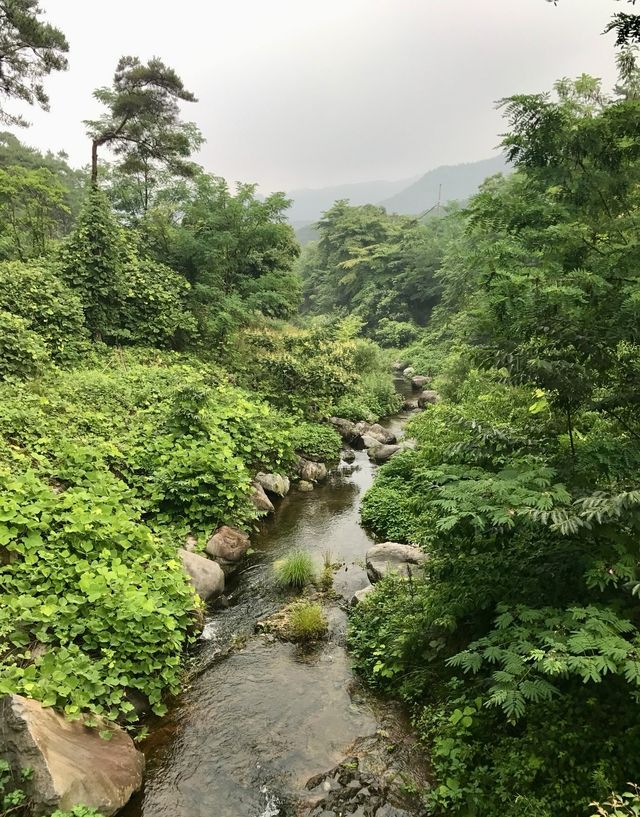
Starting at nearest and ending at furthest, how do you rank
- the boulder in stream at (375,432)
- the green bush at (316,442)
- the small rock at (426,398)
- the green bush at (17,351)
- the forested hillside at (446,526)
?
the forested hillside at (446,526)
the green bush at (17,351)
the green bush at (316,442)
the boulder in stream at (375,432)
the small rock at (426,398)

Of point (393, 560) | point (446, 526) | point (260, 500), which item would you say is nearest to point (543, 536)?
point (446, 526)

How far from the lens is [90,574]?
19.6 ft

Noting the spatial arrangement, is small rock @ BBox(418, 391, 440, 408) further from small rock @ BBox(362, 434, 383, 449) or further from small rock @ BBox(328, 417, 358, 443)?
small rock @ BBox(362, 434, 383, 449)

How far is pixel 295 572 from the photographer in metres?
8.41

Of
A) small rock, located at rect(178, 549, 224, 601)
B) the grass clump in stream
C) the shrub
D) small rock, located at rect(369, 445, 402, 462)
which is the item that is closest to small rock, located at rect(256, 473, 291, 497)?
the grass clump in stream

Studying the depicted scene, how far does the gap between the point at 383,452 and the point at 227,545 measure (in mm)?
7803

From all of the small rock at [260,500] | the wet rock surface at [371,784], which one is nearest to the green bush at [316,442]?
the small rock at [260,500]

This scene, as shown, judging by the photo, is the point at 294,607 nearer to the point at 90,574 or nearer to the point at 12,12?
the point at 90,574

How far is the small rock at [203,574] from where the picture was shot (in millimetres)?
7684

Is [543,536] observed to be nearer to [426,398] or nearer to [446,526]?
[446,526]

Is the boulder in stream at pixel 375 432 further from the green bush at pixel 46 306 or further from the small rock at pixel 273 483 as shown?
the green bush at pixel 46 306

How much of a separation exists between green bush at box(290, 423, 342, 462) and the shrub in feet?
22.4

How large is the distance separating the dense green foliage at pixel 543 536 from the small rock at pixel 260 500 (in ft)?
13.6

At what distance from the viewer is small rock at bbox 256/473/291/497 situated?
38.8ft
